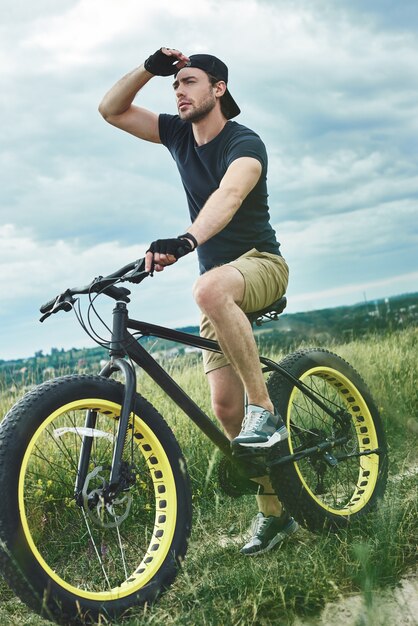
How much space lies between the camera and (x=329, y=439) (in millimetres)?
4402

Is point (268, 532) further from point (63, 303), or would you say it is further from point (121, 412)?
point (63, 303)

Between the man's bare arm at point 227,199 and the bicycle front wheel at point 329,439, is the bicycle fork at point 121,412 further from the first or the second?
the bicycle front wheel at point 329,439

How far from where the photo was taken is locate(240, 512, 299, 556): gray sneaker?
4.03 metres

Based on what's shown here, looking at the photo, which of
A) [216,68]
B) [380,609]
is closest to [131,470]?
[380,609]

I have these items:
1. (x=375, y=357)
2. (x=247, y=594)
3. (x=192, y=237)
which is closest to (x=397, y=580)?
(x=247, y=594)

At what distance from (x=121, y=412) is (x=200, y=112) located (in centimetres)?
193

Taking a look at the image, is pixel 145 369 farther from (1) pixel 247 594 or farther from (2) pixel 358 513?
(2) pixel 358 513

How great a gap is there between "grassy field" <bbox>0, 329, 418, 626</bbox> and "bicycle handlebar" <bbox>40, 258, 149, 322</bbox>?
87cm

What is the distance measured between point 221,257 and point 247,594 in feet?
6.13

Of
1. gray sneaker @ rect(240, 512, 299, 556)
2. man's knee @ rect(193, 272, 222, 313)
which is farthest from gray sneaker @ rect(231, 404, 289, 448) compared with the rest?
gray sneaker @ rect(240, 512, 299, 556)

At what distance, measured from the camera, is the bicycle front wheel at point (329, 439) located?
4059 mm

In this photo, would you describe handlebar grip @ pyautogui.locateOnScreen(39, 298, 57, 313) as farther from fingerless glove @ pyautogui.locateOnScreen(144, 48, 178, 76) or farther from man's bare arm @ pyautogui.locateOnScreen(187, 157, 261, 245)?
fingerless glove @ pyautogui.locateOnScreen(144, 48, 178, 76)

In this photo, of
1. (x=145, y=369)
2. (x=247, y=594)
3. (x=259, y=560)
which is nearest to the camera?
(x=247, y=594)

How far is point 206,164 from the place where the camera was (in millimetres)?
4328
